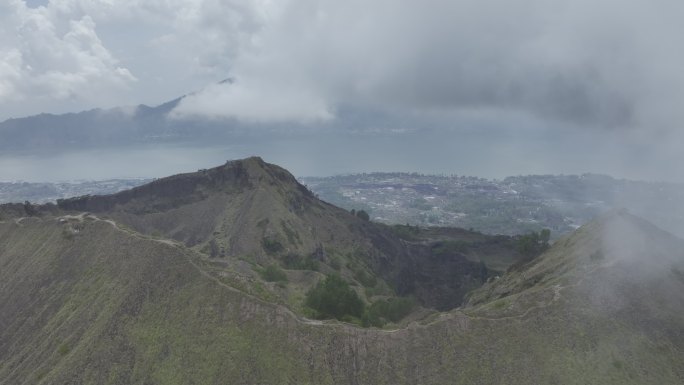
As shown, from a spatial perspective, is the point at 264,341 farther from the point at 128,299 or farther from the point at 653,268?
the point at 653,268

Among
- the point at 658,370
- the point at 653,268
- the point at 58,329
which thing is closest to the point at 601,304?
the point at 658,370

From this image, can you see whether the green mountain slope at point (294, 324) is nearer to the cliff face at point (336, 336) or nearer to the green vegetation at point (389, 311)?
the cliff face at point (336, 336)

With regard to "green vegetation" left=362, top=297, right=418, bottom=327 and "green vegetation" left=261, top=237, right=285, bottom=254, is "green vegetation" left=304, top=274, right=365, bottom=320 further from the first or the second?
"green vegetation" left=261, top=237, right=285, bottom=254

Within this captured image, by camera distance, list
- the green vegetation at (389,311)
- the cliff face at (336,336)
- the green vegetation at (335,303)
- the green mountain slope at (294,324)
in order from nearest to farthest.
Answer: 1. the cliff face at (336,336)
2. the green mountain slope at (294,324)
3. the green vegetation at (335,303)
4. the green vegetation at (389,311)

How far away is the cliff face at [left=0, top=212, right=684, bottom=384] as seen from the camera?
47.3 metres

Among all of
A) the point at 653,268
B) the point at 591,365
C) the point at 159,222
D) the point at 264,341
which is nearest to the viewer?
the point at 591,365

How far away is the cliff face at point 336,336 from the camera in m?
47.3

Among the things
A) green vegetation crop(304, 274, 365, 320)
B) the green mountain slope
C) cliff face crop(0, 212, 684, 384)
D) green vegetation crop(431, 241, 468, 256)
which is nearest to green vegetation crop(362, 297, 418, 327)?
green vegetation crop(304, 274, 365, 320)

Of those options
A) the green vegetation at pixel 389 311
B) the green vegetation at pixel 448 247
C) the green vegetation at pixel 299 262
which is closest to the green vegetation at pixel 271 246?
the green vegetation at pixel 299 262

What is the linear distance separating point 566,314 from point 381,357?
18.4m

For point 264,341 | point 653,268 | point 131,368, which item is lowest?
point 131,368

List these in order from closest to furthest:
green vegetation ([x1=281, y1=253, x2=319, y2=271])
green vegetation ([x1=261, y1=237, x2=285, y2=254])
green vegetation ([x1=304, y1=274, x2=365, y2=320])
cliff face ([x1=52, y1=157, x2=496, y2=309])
→ green vegetation ([x1=304, y1=274, x2=365, y2=320])
green vegetation ([x1=281, y1=253, x2=319, y2=271])
green vegetation ([x1=261, y1=237, x2=285, y2=254])
cliff face ([x1=52, y1=157, x2=496, y2=309])

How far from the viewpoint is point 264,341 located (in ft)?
163

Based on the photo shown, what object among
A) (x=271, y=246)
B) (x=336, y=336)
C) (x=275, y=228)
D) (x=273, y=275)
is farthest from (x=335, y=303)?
(x=275, y=228)
